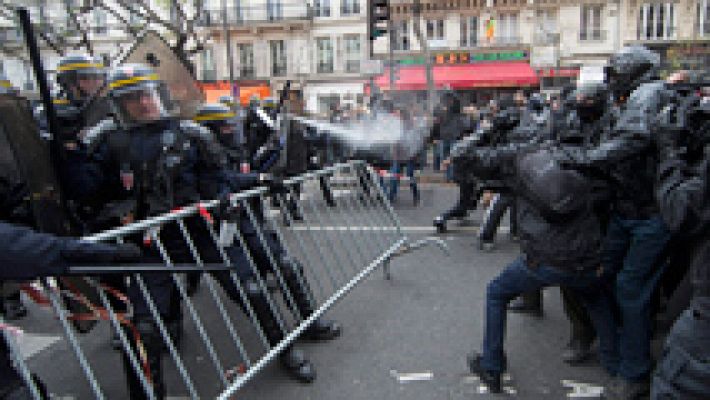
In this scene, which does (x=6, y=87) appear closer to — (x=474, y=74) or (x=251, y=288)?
(x=251, y=288)

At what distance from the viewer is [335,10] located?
28.1 metres

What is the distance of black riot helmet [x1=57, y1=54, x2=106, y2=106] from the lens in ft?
13.2

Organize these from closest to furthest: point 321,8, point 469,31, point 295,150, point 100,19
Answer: point 295,150 < point 469,31 < point 321,8 < point 100,19

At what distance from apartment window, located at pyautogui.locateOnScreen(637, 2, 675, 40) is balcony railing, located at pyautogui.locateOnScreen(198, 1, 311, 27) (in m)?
17.9

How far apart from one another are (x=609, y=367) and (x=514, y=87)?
75.0 feet

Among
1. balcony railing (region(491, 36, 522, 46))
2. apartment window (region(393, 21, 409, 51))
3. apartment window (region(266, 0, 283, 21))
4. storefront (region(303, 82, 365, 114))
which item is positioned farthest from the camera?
apartment window (region(266, 0, 283, 21))

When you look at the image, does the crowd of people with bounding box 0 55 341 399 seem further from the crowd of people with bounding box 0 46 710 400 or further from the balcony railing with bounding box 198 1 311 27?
the balcony railing with bounding box 198 1 311 27

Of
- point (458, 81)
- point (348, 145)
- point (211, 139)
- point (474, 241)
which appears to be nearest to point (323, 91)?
point (458, 81)

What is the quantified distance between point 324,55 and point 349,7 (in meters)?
3.14

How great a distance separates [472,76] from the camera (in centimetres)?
2408

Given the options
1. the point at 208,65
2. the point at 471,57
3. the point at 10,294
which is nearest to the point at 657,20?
the point at 471,57

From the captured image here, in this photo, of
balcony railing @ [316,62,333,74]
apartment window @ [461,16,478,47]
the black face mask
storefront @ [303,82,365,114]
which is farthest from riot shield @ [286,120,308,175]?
balcony railing @ [316,62,333,74]

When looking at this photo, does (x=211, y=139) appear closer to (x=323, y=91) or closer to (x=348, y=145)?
(x=348, y=145)

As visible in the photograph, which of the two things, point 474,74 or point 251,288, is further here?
point 474,74
